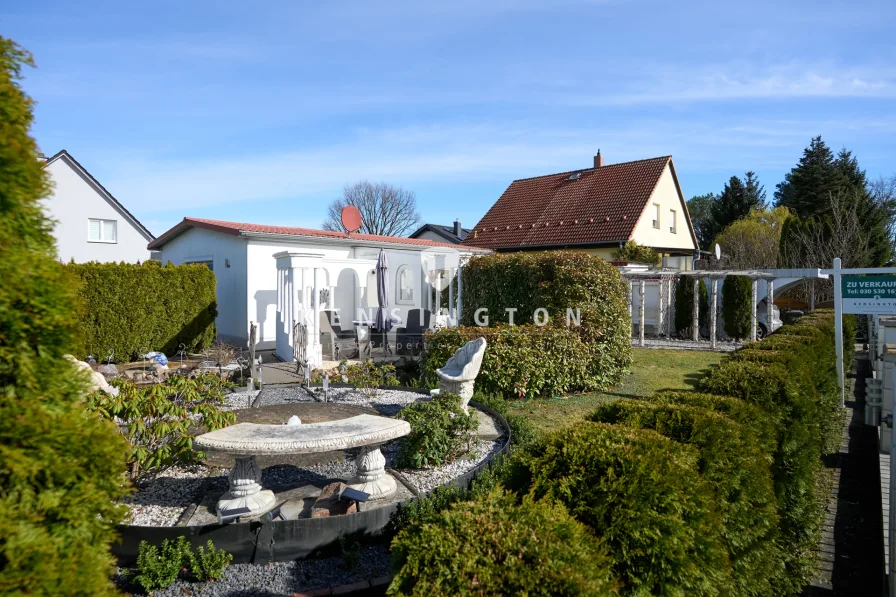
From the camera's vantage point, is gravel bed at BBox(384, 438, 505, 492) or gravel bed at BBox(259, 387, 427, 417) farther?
gravel bed at BBox(259, 387, 427, 417)

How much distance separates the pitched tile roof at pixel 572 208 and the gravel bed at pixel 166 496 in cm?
2002

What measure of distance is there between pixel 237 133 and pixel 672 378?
1203 centimetres

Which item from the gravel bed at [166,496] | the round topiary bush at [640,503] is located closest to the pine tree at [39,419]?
the round topiary bush at [640,503]

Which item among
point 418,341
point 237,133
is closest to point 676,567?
point 418,341

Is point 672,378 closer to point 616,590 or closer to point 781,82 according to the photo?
point 781,82

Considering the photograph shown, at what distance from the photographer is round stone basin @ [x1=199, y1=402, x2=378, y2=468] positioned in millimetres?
5586

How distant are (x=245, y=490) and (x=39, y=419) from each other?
9.79ft

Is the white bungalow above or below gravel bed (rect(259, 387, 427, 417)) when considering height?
above

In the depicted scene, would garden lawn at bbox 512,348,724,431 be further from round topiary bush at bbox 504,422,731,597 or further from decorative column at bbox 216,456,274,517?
decorative column at bbox 216,456,274,517

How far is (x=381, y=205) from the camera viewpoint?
46844mm

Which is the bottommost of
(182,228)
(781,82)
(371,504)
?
(371,504)

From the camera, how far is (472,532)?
2090 millimetres

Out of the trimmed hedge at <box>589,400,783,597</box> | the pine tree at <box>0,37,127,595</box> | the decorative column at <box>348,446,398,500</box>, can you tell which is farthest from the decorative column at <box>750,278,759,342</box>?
the pine tree at <box>0,37,127,595</box>

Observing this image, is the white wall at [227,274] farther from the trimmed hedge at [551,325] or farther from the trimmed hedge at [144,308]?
the trimmed hedge at [551,325]
